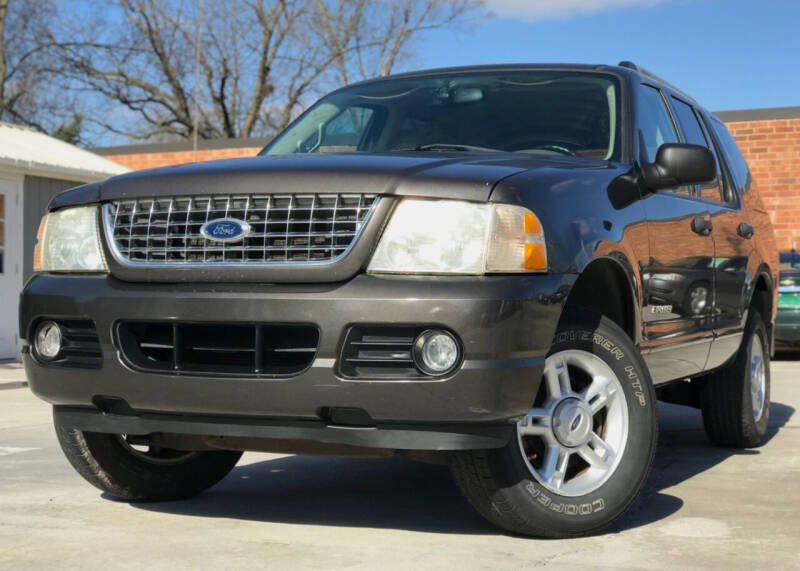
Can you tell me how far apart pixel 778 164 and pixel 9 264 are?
12534 millimetres


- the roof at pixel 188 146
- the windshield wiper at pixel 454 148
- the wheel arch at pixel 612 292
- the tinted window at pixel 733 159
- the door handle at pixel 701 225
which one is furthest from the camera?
the roof at pixel 188 146

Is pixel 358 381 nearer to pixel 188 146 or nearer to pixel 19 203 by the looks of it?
pixel 19 203

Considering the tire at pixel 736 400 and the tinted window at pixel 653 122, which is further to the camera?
the tire at pixel 736 400

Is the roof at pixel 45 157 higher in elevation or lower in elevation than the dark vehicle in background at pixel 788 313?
higher

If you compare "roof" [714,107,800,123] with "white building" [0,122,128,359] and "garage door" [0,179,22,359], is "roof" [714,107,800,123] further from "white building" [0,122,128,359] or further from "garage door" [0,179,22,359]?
"garage door" [0,179,22,359]

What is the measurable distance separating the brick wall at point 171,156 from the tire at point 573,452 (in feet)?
67.0

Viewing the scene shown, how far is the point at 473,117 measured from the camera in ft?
19.0

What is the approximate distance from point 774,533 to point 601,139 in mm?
1855

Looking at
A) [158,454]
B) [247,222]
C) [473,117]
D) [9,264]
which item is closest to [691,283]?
[473,117]

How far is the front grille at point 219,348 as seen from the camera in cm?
423

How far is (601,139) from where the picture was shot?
5.59m

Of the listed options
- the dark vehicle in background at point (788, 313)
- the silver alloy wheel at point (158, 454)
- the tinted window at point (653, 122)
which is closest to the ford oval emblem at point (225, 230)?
the silver alloy wheel at point (158, 454)

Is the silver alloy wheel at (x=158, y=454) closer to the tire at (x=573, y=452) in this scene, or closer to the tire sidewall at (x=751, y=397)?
the tire at (x=573, y=452)

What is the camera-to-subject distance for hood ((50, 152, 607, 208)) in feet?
13.9
